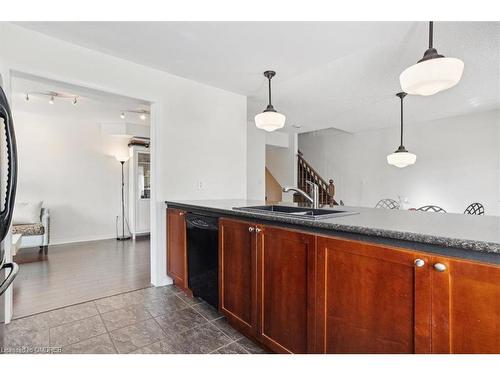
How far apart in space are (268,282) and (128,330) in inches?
46.1

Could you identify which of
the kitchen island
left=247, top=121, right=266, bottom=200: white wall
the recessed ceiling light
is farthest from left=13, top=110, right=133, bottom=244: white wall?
the recessed ceiling light

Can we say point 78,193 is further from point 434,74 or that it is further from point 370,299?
point 434,74

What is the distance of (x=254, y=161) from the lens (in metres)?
5.16

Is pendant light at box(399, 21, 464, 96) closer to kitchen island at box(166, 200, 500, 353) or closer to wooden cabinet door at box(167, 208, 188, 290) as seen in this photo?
kitchen island at box(166, 200, 500, 353)

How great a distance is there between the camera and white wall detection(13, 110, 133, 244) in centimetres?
440

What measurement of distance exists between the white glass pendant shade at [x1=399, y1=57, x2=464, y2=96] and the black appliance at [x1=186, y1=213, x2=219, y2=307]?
5.22 ft

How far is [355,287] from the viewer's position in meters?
1.12

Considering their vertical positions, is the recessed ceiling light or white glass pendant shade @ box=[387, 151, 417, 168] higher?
the recessed ceiling light

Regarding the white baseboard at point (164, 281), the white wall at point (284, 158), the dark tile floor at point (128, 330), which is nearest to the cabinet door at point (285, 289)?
the dark tile floor at point (128, 330)

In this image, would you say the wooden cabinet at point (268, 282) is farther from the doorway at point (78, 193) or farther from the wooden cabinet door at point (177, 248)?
the doorway at point (78, 193)

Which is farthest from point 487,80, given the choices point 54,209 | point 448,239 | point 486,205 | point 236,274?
point 54,209

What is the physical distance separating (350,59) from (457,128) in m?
3.74

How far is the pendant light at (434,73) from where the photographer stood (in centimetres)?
142

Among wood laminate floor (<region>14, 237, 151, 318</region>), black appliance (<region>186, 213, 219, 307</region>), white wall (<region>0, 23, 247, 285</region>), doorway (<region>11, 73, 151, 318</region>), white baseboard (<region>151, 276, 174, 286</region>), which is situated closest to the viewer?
black appliance (<region>186, 213, 219, 307</region>)
